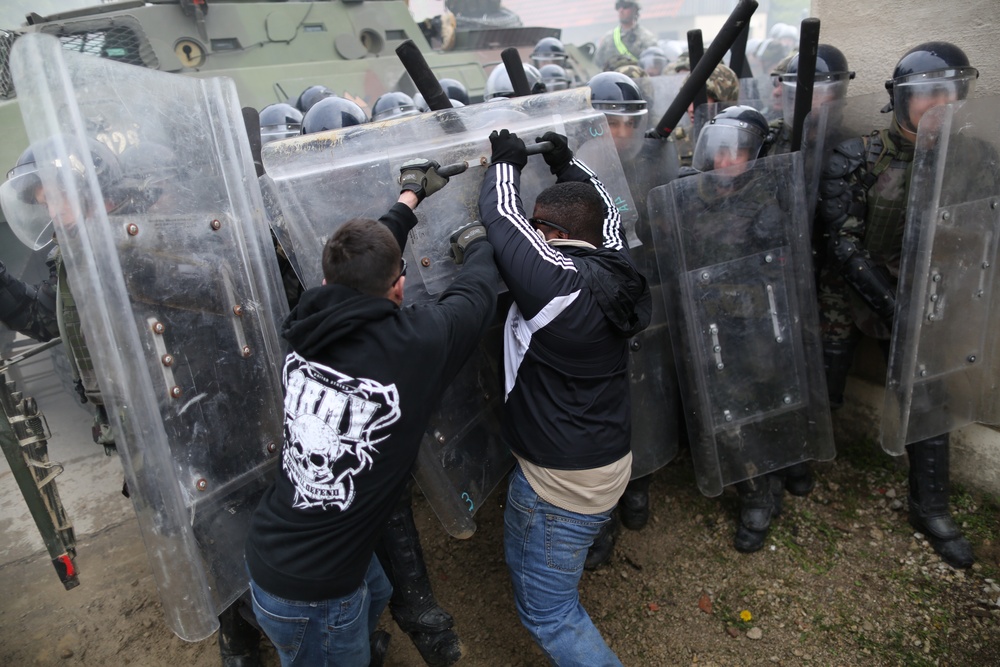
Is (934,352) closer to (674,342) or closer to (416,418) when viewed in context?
(674,342)

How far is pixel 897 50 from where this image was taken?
392 cm

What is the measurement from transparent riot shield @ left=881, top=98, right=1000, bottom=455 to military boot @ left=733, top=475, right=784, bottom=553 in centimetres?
56

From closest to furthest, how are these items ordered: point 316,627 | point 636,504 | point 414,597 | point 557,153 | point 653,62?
point 316,627
point 557,153
point 414,597
point 636,504
point 653,62

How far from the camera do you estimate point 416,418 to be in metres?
1.89

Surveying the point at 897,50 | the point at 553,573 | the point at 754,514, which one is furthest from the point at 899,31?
the point at 553,573

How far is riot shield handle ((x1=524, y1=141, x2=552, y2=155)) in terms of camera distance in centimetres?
239

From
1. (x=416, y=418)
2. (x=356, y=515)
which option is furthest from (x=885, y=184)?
(x=356, y=515)

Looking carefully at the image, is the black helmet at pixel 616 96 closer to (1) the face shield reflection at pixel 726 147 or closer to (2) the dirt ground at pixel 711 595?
(1) the face shield reflection at pixel 726 147

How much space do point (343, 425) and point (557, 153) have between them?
50.0 inches

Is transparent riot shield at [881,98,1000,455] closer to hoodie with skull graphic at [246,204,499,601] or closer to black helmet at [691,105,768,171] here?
black helmet at [691,105,768,171]

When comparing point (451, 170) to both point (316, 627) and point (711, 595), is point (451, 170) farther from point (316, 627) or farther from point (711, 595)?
point (711, 595)

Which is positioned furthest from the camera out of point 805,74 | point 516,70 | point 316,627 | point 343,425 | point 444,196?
point 516,70

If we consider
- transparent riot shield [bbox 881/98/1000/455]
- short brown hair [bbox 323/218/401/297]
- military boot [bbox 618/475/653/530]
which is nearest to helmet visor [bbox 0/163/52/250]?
short brown hair [bbox 323/218/401/297]

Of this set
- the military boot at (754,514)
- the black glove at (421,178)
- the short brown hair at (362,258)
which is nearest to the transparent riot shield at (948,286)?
the military boot at (754,514)
